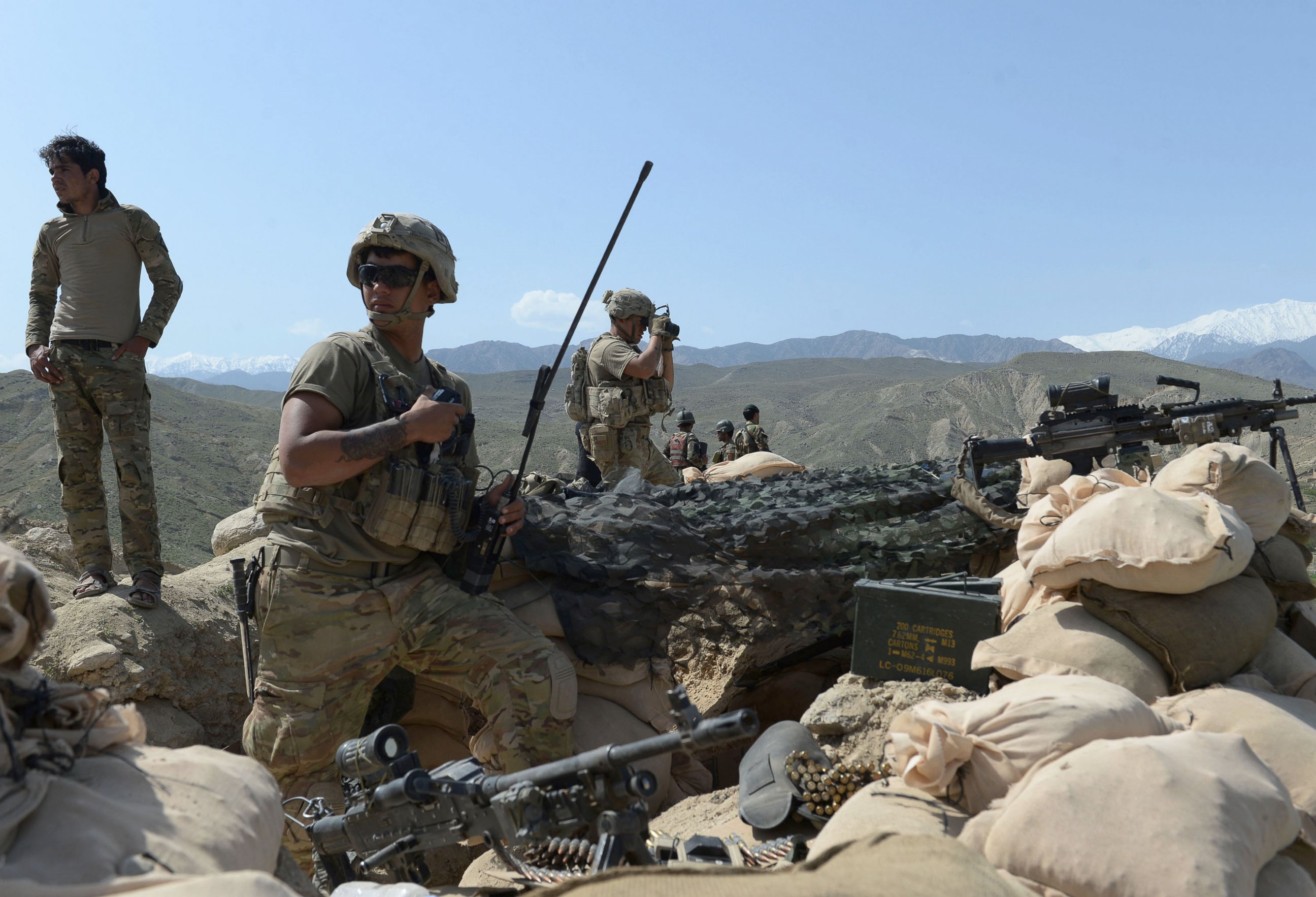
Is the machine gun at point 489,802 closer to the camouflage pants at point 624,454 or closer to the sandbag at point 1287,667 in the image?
the sandbag at point 1287,667

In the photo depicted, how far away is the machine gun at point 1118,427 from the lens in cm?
509

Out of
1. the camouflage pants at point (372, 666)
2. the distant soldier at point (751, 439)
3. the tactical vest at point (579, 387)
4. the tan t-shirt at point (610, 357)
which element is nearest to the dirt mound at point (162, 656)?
the camouflage pants at point (372, 666)

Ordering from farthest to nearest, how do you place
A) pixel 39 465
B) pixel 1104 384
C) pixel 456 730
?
pixel 39 465 → pixel 1104 384 → pixel 456 730

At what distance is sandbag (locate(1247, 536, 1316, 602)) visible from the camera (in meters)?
3.24

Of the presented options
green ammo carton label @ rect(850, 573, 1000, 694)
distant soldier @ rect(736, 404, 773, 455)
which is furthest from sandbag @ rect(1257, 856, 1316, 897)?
distant soldier @ rect(736, 404, 773, 455)

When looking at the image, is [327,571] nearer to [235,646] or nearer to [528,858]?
[528,858]

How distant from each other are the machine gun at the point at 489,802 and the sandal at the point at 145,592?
2.80m

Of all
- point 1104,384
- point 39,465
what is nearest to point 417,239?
point 1104,384

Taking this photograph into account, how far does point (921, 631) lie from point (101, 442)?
4.02 meters

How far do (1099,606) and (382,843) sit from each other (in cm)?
214

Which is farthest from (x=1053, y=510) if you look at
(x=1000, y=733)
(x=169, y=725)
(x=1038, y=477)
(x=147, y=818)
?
(x=169, y=725)

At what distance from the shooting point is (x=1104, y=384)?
553 cm

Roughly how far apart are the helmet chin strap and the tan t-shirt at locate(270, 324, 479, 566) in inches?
5.8

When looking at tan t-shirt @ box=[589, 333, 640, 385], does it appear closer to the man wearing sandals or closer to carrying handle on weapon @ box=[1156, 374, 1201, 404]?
the man wearing sandals
